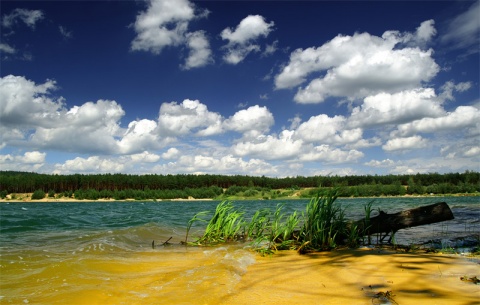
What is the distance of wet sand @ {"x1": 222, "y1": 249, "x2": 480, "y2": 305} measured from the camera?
3768mm

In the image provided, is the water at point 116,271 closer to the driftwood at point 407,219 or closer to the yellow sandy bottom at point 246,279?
the yellow sandy bottom at point 246,279

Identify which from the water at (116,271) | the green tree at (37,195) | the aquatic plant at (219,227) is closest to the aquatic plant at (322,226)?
the water at (116,271)

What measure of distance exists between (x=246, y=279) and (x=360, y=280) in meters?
1.78

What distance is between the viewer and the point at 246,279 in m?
5.26

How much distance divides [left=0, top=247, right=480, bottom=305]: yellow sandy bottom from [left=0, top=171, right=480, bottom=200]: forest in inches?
3406

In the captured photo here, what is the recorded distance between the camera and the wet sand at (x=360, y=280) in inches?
148

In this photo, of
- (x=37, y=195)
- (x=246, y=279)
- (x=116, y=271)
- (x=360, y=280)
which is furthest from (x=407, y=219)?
(x=37, y=195)

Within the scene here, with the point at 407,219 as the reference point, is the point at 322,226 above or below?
below

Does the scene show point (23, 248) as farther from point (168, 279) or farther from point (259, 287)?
point (259, 287)

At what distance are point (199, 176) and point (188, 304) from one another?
15771 centimetres

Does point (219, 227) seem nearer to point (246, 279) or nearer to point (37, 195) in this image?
point (246, 279)

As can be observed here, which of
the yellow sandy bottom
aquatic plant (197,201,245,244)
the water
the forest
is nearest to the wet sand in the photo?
the yellow sandy bottom

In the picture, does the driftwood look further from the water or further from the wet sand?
the water

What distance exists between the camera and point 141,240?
11.4 metres
